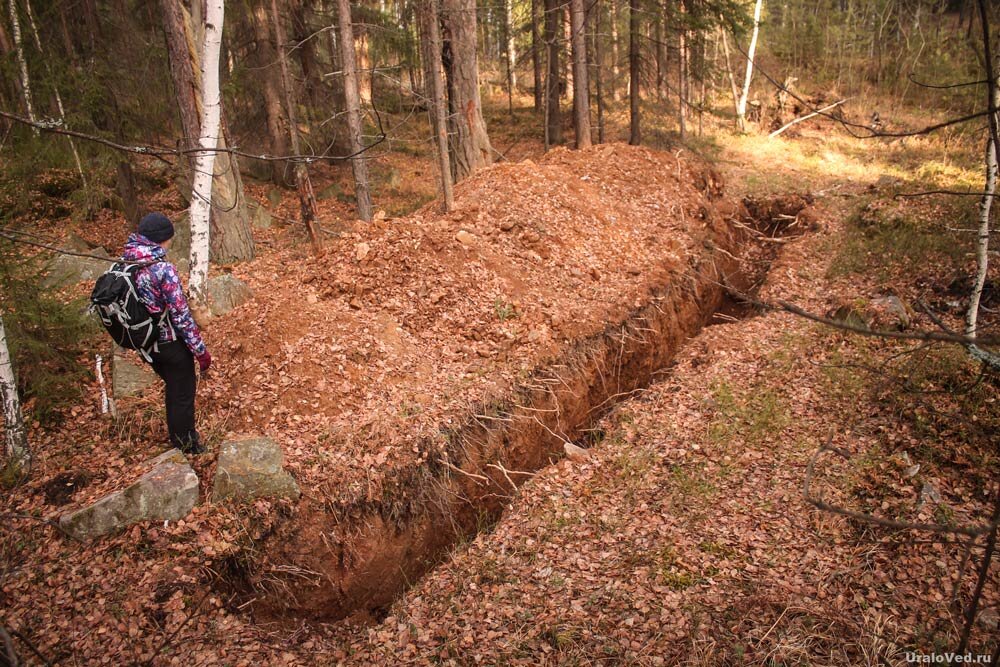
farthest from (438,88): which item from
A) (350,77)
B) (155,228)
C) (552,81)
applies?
(552,81)

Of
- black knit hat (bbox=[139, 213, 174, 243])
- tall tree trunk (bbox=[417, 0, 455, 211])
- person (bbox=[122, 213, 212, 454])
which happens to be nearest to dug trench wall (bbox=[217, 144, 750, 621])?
person (bbox=[122, 213, 212, 454])

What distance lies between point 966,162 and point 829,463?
12.7 m

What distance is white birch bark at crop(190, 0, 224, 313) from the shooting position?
267 inches

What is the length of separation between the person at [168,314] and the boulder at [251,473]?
0.64 m

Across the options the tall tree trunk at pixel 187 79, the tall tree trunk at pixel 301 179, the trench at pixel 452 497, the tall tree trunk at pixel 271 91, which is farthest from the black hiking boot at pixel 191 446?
the tall tree trunk at pixel 271 91

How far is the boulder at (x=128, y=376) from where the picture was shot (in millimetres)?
6332

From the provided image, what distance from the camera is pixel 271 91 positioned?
1488cm

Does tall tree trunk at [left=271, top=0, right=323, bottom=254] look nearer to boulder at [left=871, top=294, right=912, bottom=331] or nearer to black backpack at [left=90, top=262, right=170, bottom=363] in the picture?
black backpack at [left=90, top=262, right=170, bottom=363]

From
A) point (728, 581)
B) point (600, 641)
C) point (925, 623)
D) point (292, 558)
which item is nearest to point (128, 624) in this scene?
point (292, 558)

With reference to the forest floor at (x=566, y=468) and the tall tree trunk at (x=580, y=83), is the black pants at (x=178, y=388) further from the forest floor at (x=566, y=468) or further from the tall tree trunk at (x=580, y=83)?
the tall tree trunk at (x=580, y=83)

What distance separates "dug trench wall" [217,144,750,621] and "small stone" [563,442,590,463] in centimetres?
26

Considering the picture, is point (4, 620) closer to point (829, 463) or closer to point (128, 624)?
point (128, 624)

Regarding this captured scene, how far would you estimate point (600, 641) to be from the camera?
471 cm

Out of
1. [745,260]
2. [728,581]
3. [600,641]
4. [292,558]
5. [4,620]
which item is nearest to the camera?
[4,620]
